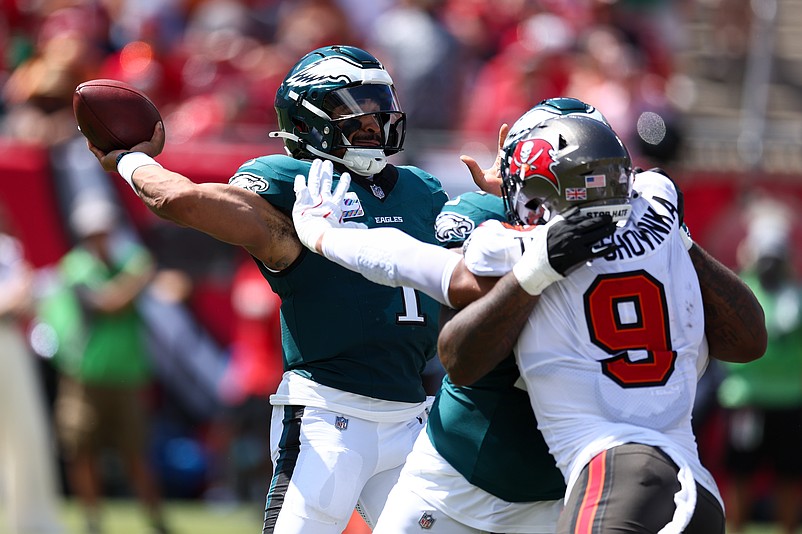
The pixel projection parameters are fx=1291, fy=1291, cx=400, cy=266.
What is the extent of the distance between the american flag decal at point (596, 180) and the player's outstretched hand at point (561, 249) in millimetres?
106

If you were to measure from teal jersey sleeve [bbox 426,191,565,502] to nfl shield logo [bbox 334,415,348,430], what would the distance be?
478mm

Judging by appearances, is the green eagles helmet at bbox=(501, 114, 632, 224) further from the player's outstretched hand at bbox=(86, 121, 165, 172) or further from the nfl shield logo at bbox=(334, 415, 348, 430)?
the player's outstretched hand at bbox=(86, 121, 165, 172)

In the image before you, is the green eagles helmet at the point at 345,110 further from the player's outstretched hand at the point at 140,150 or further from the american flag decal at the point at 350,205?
the player's outstretched hand at the point at 140,150

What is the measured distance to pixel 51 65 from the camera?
373 inches

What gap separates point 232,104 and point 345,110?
5.84 metres

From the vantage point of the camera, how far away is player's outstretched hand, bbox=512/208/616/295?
9.50 feet

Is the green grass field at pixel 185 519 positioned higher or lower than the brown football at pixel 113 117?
lower

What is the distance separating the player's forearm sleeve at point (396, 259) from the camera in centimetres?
312

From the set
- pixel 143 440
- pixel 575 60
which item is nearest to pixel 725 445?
pixel 575 60

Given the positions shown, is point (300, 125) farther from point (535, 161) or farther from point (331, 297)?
point (535, 161)

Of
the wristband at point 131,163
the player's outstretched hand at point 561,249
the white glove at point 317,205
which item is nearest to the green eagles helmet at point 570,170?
the player's outstretched hand at point 561,249

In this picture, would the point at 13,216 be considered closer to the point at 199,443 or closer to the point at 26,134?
the point at 26,134

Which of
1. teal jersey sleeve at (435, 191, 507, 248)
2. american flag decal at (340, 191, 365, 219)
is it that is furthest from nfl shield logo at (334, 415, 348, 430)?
teal jersey sleeve at (435, 191, 507, 248)

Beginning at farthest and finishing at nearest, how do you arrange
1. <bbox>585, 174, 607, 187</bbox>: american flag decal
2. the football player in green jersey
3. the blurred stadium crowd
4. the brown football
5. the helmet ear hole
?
the blurred stadium crowd → the helmet ear hole → the brown football → the football player in green jersey → <bbox>585, 174, 607, 187</bbox>: american flag decal
